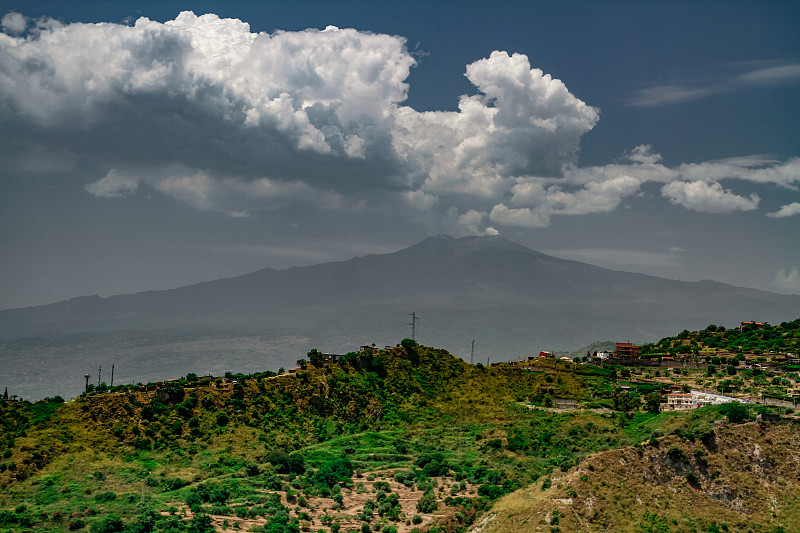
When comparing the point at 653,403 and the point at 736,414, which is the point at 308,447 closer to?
the point at 653,403

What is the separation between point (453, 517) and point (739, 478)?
62.6 feet

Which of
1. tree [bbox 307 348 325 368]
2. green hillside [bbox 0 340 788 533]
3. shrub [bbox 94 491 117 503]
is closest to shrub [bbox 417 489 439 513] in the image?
green hillside [bbox 0 340 788 533]

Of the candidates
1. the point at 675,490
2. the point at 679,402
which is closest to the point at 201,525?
the point at 675,490

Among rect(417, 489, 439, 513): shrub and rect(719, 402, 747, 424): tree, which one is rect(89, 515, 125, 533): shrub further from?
rect(719, 402, 747, 424): tree

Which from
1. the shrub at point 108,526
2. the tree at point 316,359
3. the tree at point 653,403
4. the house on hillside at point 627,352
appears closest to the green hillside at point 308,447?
the shrub at point 108,526

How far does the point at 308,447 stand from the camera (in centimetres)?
6881

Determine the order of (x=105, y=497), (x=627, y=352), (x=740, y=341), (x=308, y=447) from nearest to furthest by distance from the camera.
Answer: (x=105, y=497) → (x=308, y=447) → (x=740, y=341) → (x=627, y=352)

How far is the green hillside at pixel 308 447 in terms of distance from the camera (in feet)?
161

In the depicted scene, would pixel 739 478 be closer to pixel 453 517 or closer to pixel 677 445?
pixel 677 445

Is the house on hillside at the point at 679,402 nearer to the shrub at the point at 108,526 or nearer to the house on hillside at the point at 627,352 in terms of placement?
the house on hillside at the point at 627,352

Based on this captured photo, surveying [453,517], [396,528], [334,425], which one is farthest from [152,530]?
[334,425]

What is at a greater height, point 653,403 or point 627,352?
point 627,352

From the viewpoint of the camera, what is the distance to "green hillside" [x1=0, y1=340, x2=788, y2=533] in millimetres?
49000

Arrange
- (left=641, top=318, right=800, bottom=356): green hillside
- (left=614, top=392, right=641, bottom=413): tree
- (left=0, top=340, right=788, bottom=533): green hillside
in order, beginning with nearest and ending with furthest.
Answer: (left=0, top=340, right=788, bottom=533): green hillside → (left=614, top=392, right=641, bottom=413): tree → (left=641, top=318, right=800, bottom=356): green hillside
